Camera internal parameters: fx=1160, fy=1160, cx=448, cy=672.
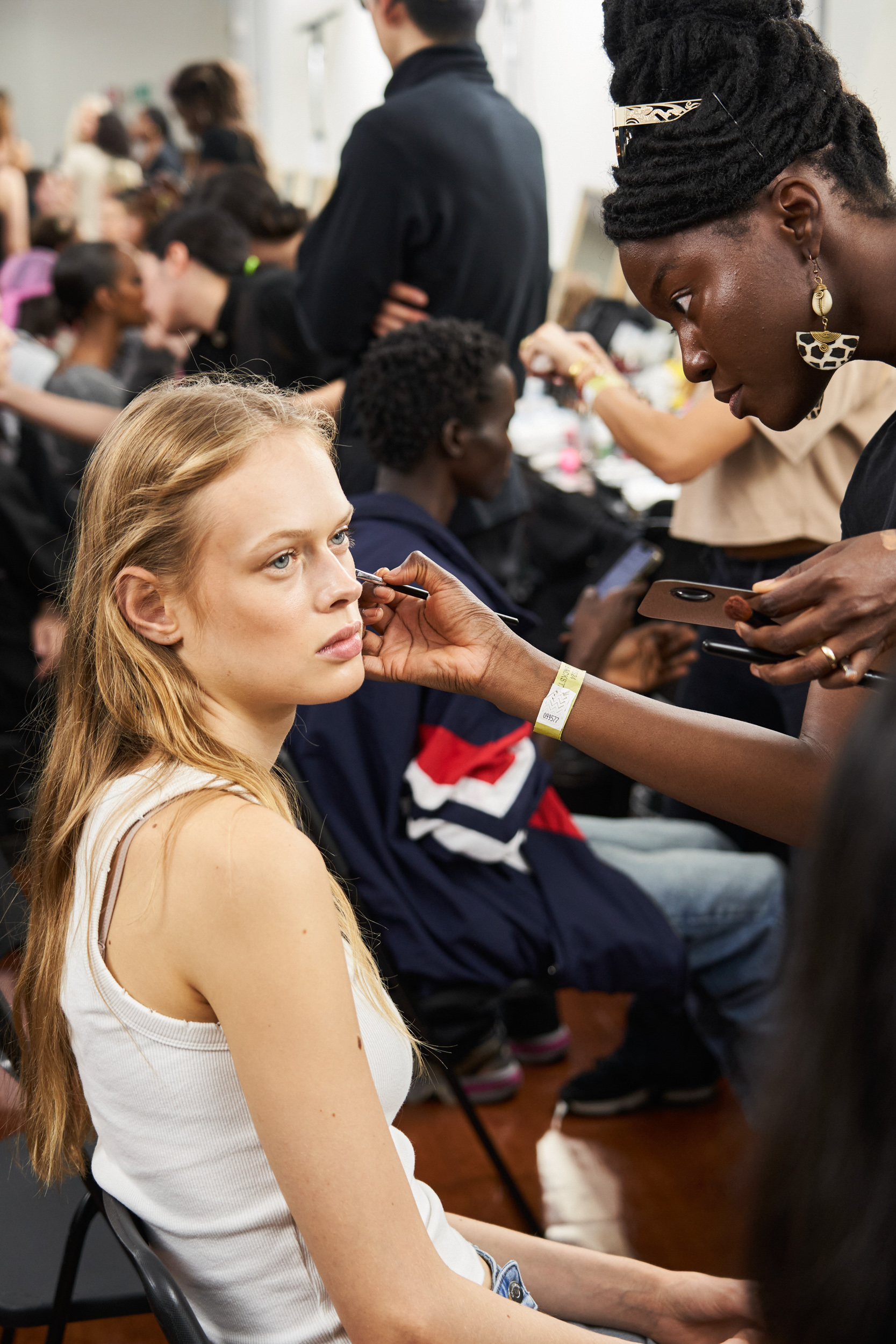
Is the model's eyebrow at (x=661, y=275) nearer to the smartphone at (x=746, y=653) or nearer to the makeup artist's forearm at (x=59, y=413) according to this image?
the smartphone at (x=746, y=653)

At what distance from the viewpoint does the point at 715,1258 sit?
1806 mm

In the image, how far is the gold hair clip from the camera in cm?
107

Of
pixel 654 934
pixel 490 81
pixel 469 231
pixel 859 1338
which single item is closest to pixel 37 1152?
pixel 859 1338

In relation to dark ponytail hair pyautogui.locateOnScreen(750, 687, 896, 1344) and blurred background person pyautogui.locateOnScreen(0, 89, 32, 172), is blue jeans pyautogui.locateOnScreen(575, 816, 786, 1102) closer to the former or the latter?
dark ponytail hair pyautogui.locateOnScreen(750, 687, 896, 1344)

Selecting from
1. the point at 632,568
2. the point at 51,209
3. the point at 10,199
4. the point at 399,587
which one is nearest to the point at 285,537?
the point at 399,587

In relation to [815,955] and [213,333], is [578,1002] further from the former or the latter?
[815,955]

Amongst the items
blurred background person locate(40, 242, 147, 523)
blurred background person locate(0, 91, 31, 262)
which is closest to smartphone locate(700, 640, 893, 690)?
blurred background person locate(40, 242, 147, 523)

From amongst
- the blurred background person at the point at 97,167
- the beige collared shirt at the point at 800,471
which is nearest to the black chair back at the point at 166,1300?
the beige collared shirt at the point at 800,471

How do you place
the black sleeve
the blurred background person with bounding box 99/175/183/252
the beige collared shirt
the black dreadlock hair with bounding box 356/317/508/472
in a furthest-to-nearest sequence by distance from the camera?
the blurred background person with bounding box 99/175/183/252, the black sleeve, the black dreadlock hair with bounding box 356/317/508/472, the beige collared shirt

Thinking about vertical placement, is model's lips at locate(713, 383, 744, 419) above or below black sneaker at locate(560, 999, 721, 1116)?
above

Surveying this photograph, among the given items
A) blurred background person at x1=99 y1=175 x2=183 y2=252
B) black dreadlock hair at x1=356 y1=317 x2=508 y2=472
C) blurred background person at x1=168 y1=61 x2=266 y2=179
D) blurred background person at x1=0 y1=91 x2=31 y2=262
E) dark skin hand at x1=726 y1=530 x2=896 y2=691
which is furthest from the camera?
blurred background person at x1=0 y1=91 x2=31 y2=262

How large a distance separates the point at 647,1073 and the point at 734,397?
57.8 inches

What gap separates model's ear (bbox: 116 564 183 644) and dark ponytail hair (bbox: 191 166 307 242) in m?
2.95

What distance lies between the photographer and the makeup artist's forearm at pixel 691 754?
3.91 feet
